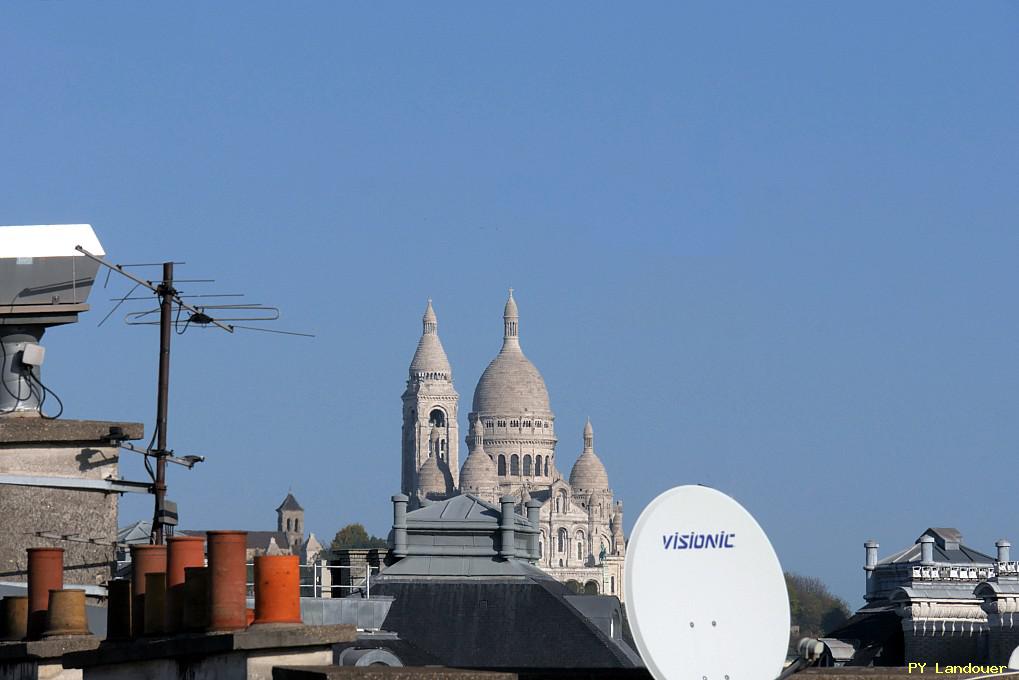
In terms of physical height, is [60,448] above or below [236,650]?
above

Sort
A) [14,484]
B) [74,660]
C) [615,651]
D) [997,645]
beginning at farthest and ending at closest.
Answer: [997,645] → [615,651] → [14,484] → [74,660]

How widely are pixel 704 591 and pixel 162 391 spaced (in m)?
6.05

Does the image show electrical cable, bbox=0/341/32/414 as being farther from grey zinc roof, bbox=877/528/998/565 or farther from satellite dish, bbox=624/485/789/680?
grey zinc roof, bbox=877/528/998/565

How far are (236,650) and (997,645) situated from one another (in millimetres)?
32451

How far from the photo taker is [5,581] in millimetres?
13898

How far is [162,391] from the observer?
611 inches

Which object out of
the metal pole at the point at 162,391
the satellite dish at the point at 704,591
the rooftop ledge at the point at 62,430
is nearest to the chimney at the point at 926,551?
the metal pole at the point at 162,391

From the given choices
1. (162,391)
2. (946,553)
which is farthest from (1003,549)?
(162,391)

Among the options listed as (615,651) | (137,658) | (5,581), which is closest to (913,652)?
(615,651)

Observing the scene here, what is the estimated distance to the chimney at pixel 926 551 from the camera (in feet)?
165

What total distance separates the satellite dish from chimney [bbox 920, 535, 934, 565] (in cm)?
3988

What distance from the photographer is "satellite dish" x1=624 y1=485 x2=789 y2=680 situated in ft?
33.5

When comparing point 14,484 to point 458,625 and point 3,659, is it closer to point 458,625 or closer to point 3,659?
point 3,659

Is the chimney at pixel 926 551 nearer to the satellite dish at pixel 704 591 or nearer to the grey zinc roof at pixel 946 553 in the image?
the grey zinc roof at pixel 946 553
